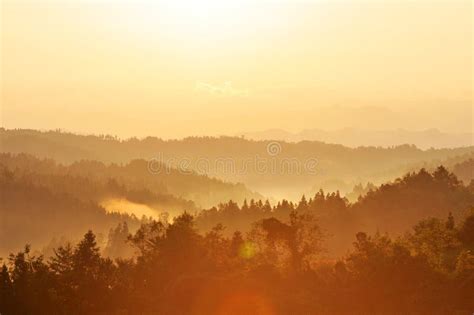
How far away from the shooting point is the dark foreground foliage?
71.7 m

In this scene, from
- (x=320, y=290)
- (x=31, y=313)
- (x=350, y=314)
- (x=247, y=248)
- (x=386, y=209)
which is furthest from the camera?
(x=386, y=209)

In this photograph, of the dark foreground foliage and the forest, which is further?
the forest

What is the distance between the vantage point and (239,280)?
84.6m

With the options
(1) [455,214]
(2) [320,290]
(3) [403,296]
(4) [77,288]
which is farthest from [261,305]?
(1) [455,214]

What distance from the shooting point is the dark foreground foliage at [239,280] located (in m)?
71.7

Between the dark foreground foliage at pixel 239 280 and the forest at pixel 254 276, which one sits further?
the forest at pixel 254 276

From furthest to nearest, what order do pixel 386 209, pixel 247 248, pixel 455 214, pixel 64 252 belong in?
1. pixel 386 209
2. pixel 455 214
3. pixel 247 248
4. pixel 64 252

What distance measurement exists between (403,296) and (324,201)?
277 ft

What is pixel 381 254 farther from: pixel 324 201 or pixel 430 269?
pixel 324 201

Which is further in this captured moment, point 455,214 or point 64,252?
point 455,214

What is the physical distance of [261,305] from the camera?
7719cm

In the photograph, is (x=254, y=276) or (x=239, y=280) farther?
(x=254, y=276)

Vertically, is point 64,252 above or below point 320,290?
above

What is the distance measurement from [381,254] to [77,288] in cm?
3741
